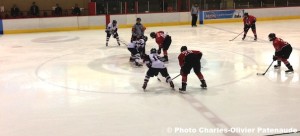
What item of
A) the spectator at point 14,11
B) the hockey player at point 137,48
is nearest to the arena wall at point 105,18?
the spectator at point 14,11

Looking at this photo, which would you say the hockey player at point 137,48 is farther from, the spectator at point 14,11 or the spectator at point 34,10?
the spectator at point 14,11

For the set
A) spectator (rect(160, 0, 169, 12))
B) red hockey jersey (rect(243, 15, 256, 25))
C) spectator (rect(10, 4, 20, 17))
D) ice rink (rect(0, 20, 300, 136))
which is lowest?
ice rink (rect(0, 20, 300, 136))

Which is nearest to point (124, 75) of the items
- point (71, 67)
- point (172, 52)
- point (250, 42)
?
point (71, 67)

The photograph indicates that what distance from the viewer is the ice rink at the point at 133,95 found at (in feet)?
17.1

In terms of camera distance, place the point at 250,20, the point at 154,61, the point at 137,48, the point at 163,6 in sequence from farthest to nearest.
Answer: the point at 163,6, the point at 250,20, the point at 137,48, the point at 154,61

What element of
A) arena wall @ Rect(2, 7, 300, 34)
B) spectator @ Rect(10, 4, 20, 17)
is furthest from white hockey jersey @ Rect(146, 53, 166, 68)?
spectator @ Rect(10, 4, 20, 17)

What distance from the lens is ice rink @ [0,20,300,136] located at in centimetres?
523

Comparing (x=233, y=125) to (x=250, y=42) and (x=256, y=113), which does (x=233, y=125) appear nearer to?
(x=256, y=113)

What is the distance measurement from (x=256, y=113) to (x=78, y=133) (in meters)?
2.49

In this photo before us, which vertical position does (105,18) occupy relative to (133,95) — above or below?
above

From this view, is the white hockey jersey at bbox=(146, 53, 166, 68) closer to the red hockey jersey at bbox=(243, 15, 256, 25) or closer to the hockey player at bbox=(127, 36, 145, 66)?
the hockey player at bbox=(127, 36, 145, 66)

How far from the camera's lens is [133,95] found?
6.79 meters

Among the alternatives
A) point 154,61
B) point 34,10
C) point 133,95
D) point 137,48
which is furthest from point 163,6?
point 133,95

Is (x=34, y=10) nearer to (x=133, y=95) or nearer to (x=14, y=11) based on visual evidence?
(x=14, y=11)
